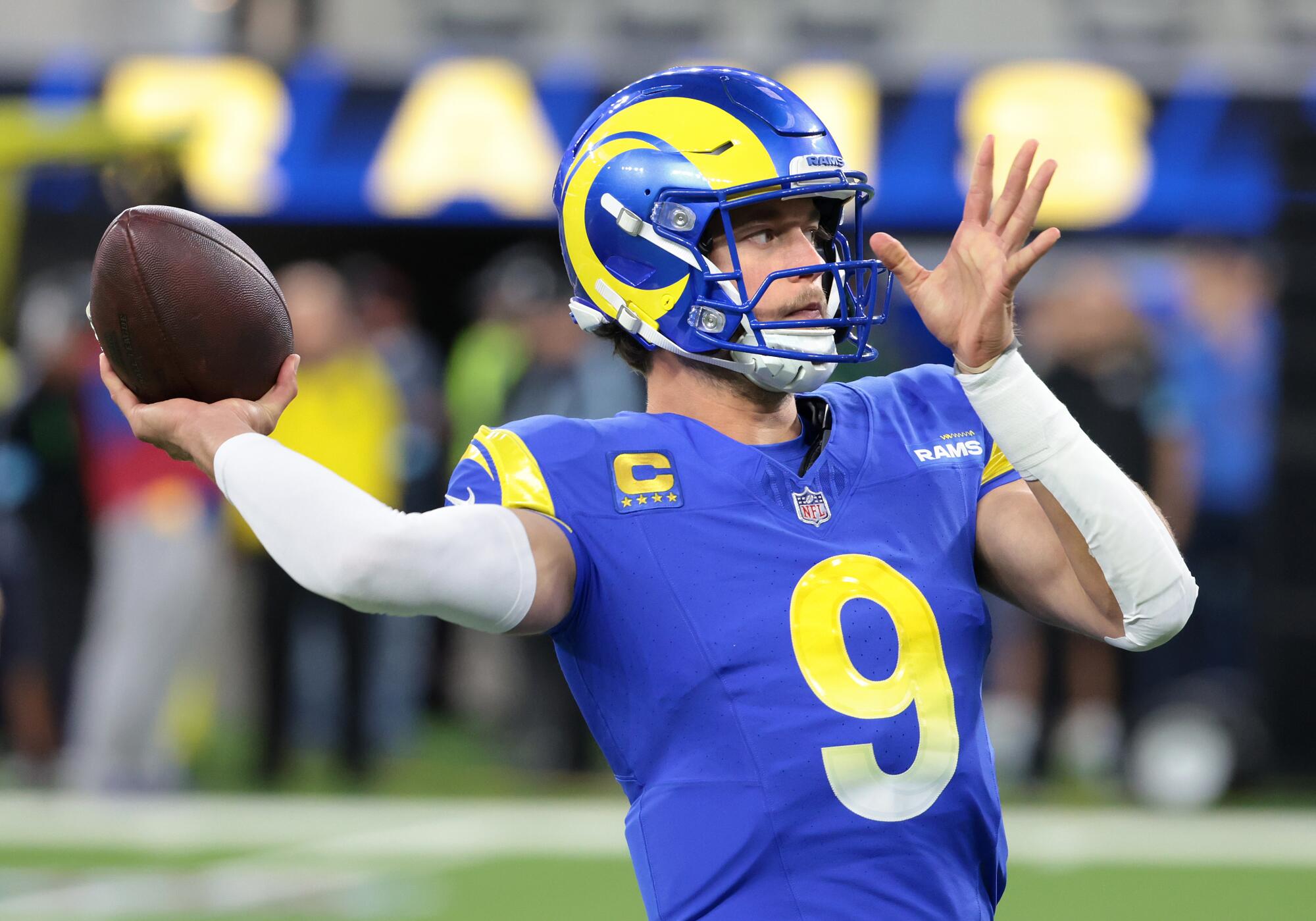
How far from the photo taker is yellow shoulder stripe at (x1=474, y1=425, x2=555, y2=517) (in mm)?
2162

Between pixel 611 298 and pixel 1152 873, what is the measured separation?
3887mm

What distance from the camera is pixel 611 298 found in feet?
8.04

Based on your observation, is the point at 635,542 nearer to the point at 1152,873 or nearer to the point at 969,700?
the point at 969,700

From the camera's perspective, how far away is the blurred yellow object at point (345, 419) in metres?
7.20

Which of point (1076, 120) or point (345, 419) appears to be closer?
point (345, 419)

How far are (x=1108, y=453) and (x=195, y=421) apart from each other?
529 centimetres

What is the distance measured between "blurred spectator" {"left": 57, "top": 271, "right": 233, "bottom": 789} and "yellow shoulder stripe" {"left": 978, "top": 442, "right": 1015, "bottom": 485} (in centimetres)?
500

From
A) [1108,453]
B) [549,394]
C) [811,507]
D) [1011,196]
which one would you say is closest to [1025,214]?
[1011,196]

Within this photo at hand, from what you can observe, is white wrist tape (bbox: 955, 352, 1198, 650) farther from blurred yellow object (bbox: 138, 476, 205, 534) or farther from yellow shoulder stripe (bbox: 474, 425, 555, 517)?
blurred yellow object (bbox: 138, 476, 205, 534)

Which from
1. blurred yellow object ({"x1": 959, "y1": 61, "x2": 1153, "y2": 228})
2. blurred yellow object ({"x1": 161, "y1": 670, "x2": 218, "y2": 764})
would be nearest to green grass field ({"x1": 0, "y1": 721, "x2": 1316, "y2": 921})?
blurred yellow object ({"x1": 161, "y1": 670, "x2": 218, "y2": 764})

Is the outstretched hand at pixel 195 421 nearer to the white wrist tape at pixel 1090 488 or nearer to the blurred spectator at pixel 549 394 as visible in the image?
the white wrist tape at pixel 1090 488

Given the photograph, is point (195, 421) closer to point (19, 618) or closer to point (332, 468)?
point (332, 468)

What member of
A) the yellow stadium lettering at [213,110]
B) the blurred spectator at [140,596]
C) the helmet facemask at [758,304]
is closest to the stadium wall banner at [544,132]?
the yellow stadium lettering at [213,110]

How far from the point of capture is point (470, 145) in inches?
317
